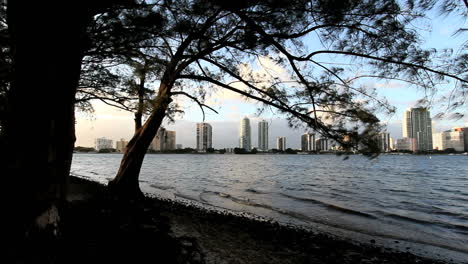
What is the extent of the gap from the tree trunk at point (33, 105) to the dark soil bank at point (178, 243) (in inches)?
11.6

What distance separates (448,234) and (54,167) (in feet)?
27.6

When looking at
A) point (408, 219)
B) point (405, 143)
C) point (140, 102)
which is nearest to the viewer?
point (405, 143)

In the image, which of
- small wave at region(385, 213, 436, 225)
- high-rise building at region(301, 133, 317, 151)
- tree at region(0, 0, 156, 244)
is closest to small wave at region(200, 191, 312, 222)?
small wave at region(385, 213, 436, 225)

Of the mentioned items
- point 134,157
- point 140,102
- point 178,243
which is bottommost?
point 178,243

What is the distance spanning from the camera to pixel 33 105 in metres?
1.87

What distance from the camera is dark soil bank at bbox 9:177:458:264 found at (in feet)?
8.14

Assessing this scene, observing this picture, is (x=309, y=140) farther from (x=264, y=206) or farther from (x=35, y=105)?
(x=264, y=206)

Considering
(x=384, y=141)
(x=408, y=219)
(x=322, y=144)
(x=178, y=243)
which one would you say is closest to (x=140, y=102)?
(x=178, y=243)

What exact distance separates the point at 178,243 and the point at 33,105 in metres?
2.30

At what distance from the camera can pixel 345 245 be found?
4.88m

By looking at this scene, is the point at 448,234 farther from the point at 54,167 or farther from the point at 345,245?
the point at 54,167

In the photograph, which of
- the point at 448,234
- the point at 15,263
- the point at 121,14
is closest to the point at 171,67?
the point at 121,14

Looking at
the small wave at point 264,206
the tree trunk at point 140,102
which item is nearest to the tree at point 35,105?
the tree trunk at point 140,102

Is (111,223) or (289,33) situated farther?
(111,223)
